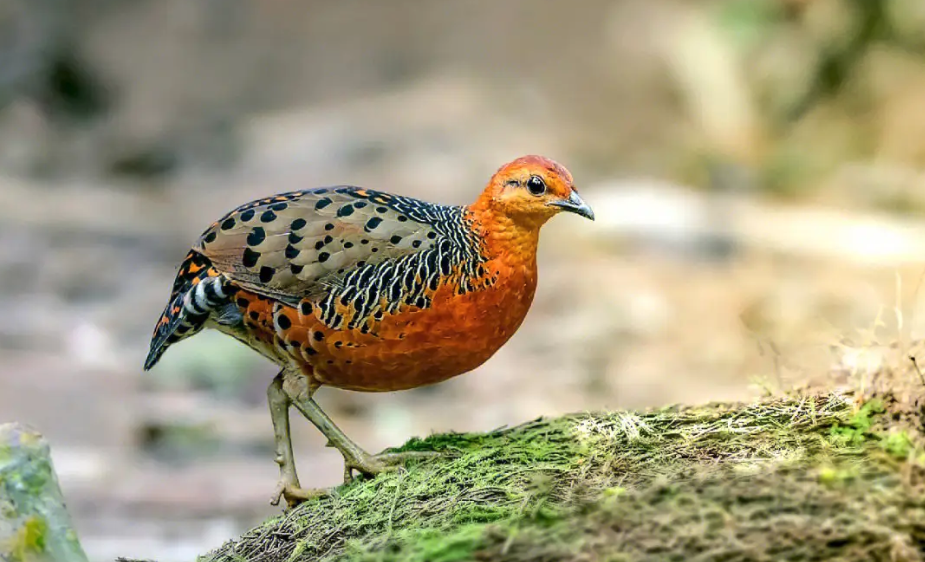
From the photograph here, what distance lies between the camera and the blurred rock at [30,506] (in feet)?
12.4

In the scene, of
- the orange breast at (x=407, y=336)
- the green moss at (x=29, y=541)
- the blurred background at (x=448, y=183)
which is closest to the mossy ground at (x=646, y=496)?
the orange breast at (x=407, y=336)

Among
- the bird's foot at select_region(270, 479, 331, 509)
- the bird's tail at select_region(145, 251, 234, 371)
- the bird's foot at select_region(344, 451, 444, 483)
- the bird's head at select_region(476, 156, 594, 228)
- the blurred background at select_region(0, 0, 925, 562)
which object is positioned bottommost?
the bird's foot at select_region(270, 479, 331, 509)

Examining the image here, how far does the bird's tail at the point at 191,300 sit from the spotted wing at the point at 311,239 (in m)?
0.07

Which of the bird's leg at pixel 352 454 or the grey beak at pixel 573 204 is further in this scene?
the bird's leg at pixel 352 454

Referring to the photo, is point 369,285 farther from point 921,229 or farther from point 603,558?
point 921,229

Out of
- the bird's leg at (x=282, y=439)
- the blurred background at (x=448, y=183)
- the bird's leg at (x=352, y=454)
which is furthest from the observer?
the blurred background at (x=448, y=183)

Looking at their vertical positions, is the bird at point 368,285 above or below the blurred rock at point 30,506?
above

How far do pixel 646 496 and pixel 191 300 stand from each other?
231 cm

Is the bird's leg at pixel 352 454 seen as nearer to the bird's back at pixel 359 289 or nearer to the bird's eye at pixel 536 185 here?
the bird's back at pixel 359 289

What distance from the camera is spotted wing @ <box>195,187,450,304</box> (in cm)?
479

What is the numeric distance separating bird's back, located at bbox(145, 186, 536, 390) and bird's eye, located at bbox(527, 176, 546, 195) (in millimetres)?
282

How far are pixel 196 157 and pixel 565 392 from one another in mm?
11370

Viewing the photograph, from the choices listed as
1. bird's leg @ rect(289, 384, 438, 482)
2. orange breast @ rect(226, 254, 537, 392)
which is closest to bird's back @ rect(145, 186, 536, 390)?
orange breast @ rect(226, 254, 537, 392)

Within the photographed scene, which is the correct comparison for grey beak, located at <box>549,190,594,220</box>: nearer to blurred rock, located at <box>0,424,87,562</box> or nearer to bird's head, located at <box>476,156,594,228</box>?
Result: bird's head, located at <box>476,156,594,228</box>
